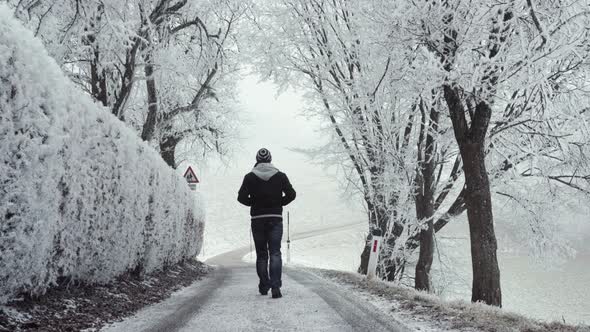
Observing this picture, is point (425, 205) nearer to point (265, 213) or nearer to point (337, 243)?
point (265, 213)

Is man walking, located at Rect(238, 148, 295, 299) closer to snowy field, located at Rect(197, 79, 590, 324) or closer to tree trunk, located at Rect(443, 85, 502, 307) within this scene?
tree trunk, located at Rect(443, 85, 502, 307)

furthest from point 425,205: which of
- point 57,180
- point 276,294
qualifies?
point 57,180

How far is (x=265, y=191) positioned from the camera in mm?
6223

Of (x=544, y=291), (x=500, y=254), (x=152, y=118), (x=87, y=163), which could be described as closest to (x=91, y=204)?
(x=87, y=163)

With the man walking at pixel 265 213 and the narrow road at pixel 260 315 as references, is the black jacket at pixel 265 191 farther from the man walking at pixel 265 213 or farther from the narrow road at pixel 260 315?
the narrow road at pixel 260 315

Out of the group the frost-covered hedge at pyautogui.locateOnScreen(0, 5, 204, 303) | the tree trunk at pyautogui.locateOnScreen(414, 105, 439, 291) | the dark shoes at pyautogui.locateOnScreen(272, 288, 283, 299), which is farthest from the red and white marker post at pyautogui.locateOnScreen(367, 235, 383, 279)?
the frost-covered hedge at pyautogui.locateOnScreen(0, 5, 204, 303)

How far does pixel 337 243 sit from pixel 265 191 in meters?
33.5

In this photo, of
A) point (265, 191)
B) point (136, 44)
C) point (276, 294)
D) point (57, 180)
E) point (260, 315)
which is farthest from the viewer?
point (136, 44)

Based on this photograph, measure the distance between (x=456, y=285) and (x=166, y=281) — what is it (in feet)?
41.1

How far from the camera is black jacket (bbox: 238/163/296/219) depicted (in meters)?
6.23

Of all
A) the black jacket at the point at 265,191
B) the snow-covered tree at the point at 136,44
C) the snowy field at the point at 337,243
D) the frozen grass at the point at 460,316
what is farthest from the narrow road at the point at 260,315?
the snowy field at the point at 337,243

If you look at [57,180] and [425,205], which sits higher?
[425,205]

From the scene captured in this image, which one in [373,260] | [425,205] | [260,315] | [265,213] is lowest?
[260,315]

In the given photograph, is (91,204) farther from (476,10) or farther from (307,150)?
(307,150)
